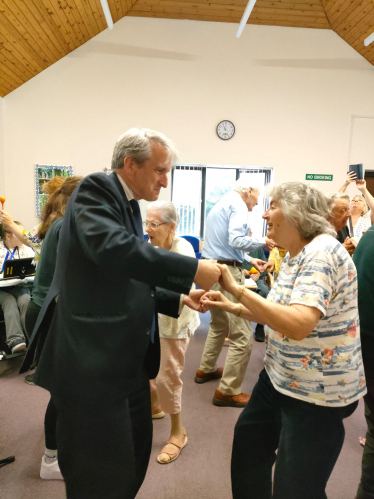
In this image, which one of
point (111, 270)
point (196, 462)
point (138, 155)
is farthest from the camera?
point (196, 462)

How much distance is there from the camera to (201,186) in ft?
21.5

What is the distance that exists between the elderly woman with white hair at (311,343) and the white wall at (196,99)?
5.28m

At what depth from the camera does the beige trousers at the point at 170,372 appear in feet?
6.73

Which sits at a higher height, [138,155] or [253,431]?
[138,155]

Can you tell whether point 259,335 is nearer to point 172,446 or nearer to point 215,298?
point 172,446

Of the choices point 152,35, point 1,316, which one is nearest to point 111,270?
point 1,316

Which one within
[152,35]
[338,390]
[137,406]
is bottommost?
[137,406]

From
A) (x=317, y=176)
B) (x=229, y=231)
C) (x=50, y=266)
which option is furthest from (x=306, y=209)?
(x=317, y=176)

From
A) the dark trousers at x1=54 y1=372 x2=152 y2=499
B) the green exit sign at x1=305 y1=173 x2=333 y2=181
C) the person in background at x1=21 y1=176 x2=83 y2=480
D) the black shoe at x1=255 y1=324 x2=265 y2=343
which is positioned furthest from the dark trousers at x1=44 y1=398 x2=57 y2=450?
the green exit sign at x1=305 y1=173 x2=333 y2=181

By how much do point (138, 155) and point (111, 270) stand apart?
0.42 meters

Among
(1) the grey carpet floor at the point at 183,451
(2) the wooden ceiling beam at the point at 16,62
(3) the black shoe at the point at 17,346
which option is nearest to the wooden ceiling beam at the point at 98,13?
(2) the wooden ceiling beam at the point at 16,62

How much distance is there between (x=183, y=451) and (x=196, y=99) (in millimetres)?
5752

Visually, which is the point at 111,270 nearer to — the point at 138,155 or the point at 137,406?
the point at 138,155

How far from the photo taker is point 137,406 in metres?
1.37
